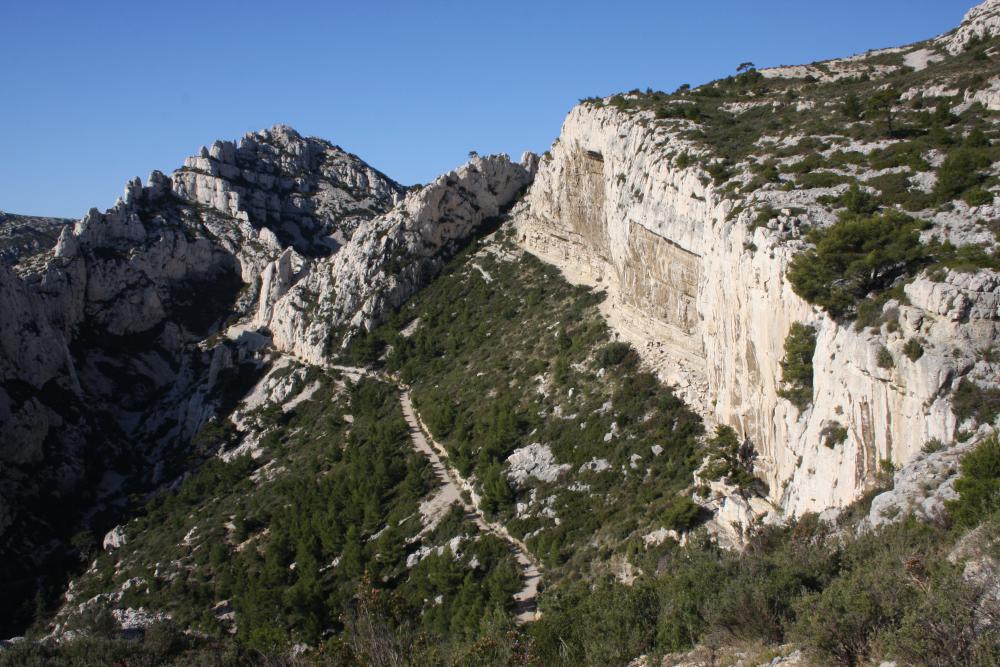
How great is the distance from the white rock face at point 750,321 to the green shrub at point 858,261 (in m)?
0.86

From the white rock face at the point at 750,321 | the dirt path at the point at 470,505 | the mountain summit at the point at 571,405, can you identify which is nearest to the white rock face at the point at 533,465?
the mountain summit at the point at 571,405

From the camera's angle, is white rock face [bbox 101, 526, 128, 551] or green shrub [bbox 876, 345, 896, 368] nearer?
green shrub [bbox 876, 345, 896, 368]

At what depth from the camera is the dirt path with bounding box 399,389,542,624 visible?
97.3 ft

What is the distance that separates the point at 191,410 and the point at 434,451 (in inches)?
1242

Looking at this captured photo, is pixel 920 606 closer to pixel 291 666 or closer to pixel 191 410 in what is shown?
pixel 291 666

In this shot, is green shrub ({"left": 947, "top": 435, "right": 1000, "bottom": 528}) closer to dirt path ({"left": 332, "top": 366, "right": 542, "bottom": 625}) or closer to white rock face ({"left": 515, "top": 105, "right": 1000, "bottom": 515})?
white rock face ({"left": 515, "top": 105, "right": 1000, "bottom": 515})

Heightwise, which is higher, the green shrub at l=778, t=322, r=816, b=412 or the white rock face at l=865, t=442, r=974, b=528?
the green shrub at l=778, t=322, r=816, b=412

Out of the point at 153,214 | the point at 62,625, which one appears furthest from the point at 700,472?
the point at 153,214

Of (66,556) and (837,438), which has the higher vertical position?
(837,438)

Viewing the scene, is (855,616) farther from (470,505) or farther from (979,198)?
(470,505)

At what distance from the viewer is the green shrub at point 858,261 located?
842 inches

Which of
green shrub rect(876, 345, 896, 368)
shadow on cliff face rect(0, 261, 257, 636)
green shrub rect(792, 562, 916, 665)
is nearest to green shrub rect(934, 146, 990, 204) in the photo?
green shrub rect(876, 345, 896, 368)

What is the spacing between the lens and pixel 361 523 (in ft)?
134

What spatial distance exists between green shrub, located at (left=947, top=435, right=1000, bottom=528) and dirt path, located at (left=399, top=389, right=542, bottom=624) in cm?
1476
